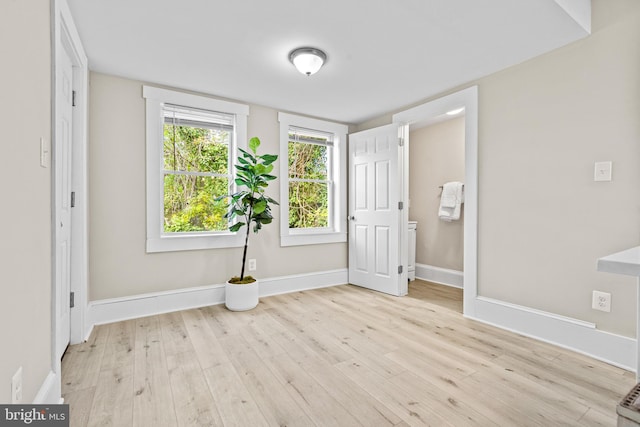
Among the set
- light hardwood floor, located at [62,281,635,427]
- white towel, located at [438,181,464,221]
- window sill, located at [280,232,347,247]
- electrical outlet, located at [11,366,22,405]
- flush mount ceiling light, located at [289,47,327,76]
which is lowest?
light hardwood floor, located at [62,281,635,427]

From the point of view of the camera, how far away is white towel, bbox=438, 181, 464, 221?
425 centimetres

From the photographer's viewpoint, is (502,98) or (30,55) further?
(502,98)

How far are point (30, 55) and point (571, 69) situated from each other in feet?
11.0

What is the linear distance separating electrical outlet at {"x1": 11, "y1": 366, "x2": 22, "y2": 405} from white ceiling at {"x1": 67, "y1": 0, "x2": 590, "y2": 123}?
2057 mm

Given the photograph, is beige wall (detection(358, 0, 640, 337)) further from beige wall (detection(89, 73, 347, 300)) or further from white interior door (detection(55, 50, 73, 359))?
white interior door (detection(55, 50, 73, 359))

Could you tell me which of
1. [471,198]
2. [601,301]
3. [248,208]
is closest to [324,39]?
[248,208]

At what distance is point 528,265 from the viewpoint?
8.61 feet

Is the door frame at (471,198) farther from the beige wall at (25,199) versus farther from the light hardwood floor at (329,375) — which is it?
the beige wall at (25,199)

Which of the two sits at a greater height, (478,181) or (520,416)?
(478,181)

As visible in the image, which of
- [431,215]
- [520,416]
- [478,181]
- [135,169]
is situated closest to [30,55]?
[135,169]

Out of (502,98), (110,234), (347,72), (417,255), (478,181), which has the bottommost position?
(417,255)

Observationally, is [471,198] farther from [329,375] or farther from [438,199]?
[329,375]

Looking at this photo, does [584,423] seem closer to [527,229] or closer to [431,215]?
[527,229]

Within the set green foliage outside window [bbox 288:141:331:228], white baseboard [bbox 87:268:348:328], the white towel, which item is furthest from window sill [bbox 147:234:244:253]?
the white towel
